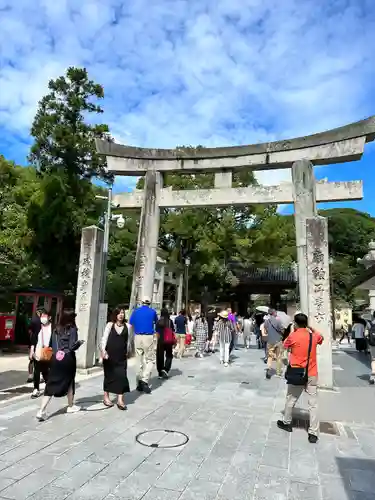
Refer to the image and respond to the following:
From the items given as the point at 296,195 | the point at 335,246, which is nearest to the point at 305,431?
the point at 296,195

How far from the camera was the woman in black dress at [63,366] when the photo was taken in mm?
5629

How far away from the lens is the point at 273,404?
23.0 feet

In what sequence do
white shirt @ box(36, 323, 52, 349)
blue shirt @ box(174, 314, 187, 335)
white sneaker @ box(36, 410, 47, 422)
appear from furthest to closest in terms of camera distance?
1. blue shirt @ box(174, 314, 187, 335)
2. white shirt @ box(36, 323, 52, 349)
3. white sneaker @ box(36, 410, 47, 422)

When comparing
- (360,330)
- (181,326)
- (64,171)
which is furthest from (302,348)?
(64,171)

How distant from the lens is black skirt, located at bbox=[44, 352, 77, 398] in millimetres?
5641

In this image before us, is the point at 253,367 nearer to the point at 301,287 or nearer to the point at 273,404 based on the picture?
the point at 301,287

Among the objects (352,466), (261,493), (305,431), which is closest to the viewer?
(261,493)

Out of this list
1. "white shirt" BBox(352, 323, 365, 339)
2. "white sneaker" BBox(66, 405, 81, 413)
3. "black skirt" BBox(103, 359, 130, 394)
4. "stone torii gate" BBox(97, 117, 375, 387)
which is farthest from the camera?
"white shirt" BBox(352, 323, 365, 339)

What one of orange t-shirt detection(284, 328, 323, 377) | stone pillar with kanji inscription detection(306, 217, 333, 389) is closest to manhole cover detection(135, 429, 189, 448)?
orange t-shirt detection(284, 328, 323, 377)

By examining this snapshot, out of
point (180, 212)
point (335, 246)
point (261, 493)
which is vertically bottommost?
point (261, 493)

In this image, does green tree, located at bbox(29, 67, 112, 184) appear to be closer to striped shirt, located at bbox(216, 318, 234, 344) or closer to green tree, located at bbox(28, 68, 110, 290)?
green tree, located at bbox(28, 68, 110, 290)

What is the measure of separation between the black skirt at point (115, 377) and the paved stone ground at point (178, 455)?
34cm

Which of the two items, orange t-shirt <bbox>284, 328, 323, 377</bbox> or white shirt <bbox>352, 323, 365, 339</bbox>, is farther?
white shirt <bbox>352, 323, 365, 339</bbox>

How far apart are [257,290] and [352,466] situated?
3138 centimetres
